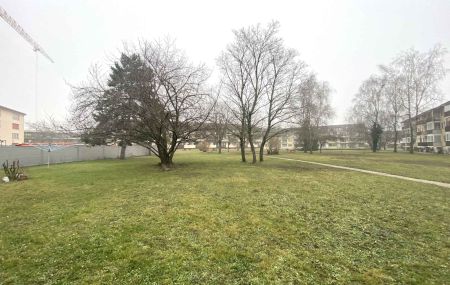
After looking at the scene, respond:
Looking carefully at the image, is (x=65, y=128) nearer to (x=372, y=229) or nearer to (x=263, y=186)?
(x=263, y=186)

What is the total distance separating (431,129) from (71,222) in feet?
220

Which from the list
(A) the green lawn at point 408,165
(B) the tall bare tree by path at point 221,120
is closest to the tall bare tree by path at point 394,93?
(A) the green lawn at point 408,165

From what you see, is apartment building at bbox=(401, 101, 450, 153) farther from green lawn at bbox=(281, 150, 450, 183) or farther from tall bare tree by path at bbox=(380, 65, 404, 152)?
green lawn at bbox=(281, 150, 450, 183)

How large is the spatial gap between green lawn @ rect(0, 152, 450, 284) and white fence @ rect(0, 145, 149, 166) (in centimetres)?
1319

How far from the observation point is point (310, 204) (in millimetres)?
8602

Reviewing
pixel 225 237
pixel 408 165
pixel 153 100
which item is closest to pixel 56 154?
pixel 153 100

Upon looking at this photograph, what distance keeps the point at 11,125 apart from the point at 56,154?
44895 mm

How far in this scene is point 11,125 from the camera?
5838cm

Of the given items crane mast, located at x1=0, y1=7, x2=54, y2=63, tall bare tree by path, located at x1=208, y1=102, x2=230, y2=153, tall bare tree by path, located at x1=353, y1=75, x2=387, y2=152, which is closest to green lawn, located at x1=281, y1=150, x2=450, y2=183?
tall bare tree by path, located at x1=208, y1=102, x2=230, y2=153

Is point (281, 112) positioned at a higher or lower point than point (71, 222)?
higher

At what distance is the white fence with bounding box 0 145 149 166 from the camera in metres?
20.8

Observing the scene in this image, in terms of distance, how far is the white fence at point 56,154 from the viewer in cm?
2075

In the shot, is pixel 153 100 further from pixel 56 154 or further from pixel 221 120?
pixel 56 154

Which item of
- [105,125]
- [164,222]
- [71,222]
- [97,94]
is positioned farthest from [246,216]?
[97,94]
